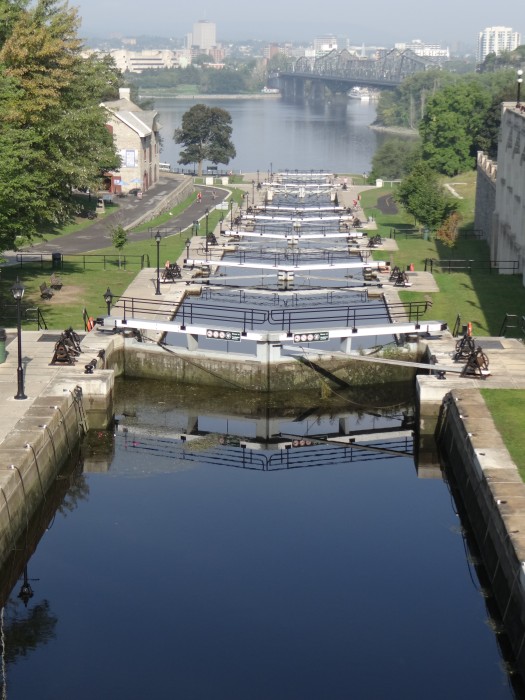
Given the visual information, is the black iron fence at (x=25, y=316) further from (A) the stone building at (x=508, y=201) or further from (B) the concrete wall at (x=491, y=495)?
(A) the stone building at (x=508, y=201)

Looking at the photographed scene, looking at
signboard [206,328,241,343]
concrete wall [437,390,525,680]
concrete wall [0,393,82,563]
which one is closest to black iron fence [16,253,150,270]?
signboard [206,328,241,343]

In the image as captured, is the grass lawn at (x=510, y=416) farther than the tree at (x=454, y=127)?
No

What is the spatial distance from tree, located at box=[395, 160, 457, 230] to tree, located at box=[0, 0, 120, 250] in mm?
23510

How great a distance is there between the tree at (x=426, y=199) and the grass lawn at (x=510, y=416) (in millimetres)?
41919

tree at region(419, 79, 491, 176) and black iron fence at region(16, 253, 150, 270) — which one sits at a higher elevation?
tree at region(419, 79, 491, 176)

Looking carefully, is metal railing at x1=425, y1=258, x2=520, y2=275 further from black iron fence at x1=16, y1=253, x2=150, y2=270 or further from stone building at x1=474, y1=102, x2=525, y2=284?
black iron fence at x1=16, y1=253, x2=150, y2=270

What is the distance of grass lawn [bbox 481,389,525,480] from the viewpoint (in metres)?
31.6

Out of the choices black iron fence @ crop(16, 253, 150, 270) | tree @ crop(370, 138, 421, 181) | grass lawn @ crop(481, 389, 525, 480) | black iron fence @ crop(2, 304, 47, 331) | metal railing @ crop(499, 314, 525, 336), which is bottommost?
tree @ crop(370, 138, 421, 181)

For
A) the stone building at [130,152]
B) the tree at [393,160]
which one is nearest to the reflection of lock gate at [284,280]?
the stone building at [130,152]

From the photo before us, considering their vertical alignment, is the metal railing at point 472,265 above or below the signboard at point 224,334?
below

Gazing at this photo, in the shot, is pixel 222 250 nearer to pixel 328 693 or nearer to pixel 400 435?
pixel 400 435

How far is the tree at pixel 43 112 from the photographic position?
4772 cm

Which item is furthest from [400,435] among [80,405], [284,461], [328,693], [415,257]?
[415,257]

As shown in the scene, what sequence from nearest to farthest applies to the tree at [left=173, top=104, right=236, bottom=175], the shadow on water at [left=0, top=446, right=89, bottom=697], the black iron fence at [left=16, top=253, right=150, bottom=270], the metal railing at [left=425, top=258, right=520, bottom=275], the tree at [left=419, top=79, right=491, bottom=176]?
the shadow on water at [left=0, top=446, right=89, bottom=697] < the metal railing at [left=425, top=258, right=520, bottom=275] < the black iron fence at [left=16, top=253, right=150, bottom=270] < the tree at [left=419, top=79, right=491, bottom=176] < the tree at [left=173, top=104, right=236, bottom=175]
